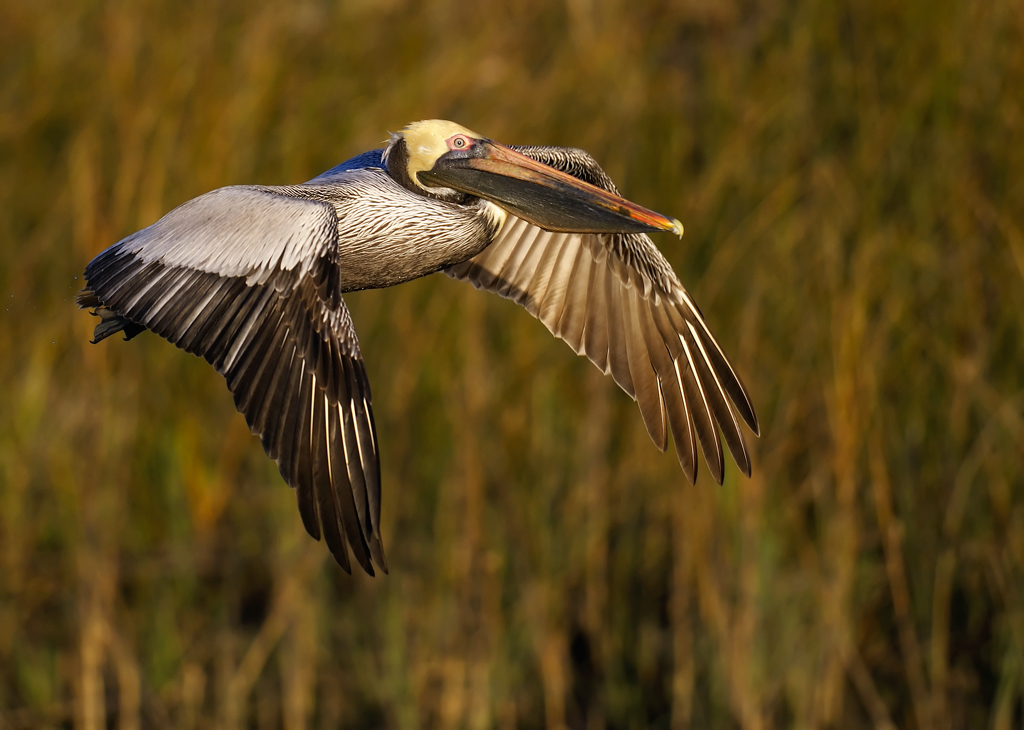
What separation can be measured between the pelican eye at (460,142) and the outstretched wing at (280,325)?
661 mm

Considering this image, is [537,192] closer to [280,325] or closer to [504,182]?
[504,182]

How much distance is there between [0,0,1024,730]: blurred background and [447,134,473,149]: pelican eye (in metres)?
2.00

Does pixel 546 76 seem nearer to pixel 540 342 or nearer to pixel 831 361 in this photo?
pixel 540 342

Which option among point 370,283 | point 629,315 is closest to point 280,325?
point 370,283

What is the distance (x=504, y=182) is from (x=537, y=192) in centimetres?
12

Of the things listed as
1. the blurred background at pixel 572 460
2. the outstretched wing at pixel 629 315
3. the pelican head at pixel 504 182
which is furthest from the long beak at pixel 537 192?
the blurred background at pixel 572 460

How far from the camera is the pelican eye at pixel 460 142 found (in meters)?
4.61

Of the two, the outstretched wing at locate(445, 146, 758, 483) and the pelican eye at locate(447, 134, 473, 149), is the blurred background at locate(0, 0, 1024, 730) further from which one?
the pelican eye at locate(447, 134, 473, 149)

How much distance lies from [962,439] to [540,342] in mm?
2059

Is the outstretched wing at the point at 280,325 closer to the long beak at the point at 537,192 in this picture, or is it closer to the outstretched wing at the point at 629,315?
the long beak at the point at 537,192

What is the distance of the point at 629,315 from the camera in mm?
5410

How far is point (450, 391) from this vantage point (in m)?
6.96

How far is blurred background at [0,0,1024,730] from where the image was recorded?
6234mm

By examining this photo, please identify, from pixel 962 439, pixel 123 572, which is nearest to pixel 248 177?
pixel 123 572
